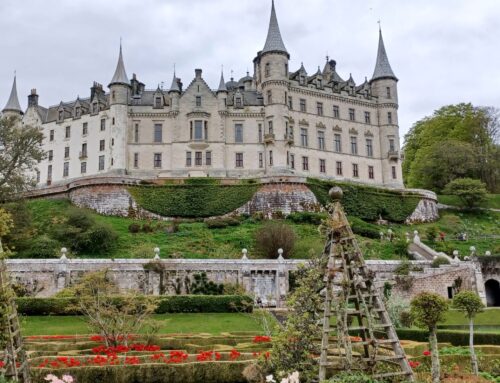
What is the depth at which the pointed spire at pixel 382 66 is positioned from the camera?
2594 inches

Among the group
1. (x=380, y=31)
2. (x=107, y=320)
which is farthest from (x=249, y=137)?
(x=107, y=320)

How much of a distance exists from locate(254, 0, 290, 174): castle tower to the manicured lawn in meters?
30.7

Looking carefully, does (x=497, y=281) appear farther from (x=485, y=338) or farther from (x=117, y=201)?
(x=117, y=201)

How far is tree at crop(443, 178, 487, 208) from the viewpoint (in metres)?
57.5

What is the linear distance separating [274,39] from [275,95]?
6796 millimetres

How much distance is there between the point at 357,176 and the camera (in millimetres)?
62625

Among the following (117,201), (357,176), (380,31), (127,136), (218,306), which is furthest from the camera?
(380,31)

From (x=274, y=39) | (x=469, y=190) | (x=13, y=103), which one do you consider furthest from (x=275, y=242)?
(x=13, y=103)

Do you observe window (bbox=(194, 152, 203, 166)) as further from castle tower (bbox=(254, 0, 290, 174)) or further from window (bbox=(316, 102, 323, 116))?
window (bbox=(316, 102, 323, 116))

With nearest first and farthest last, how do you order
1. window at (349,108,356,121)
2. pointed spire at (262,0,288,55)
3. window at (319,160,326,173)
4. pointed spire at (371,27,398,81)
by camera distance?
pointed spire at (262,0,288,55)
window at (319,160,326,173)
window at (349,108,356,121)
pointed spire at (371,27,398,81)

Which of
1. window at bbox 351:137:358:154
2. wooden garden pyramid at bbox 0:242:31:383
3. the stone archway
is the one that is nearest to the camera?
wooden garden pyramid at bbox 0:242:31:383

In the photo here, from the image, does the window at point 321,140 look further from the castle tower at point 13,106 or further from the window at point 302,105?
the castle tower at point 13,106

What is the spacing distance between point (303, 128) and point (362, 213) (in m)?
12.6

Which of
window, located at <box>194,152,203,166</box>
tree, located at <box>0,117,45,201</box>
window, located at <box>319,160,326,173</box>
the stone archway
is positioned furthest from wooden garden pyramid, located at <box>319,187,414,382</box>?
window, located at <box>319,160,326,173</box>
